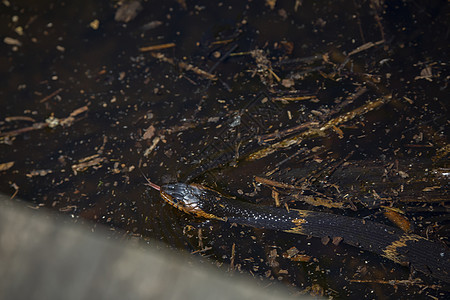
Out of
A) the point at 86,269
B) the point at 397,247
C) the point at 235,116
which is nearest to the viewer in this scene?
the point at 397,247

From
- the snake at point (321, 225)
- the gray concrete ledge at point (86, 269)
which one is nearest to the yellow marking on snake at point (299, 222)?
the snake at point (321, 225)

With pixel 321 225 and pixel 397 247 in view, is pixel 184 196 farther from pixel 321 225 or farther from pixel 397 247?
pixel 397 247

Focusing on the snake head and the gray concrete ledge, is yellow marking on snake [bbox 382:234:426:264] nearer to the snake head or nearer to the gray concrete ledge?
the gray concrete ledge

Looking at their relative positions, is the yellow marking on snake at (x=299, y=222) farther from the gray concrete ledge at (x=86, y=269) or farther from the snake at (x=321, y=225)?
the gray concrete ledge at (x=86, y=269)

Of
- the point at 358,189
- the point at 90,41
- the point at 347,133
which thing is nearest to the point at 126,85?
the point at 90,41

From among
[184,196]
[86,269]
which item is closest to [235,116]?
[184,196]

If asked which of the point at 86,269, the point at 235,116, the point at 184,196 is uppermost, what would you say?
the point at 235,116

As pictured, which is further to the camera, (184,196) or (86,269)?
(86,269)

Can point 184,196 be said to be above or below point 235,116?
below
